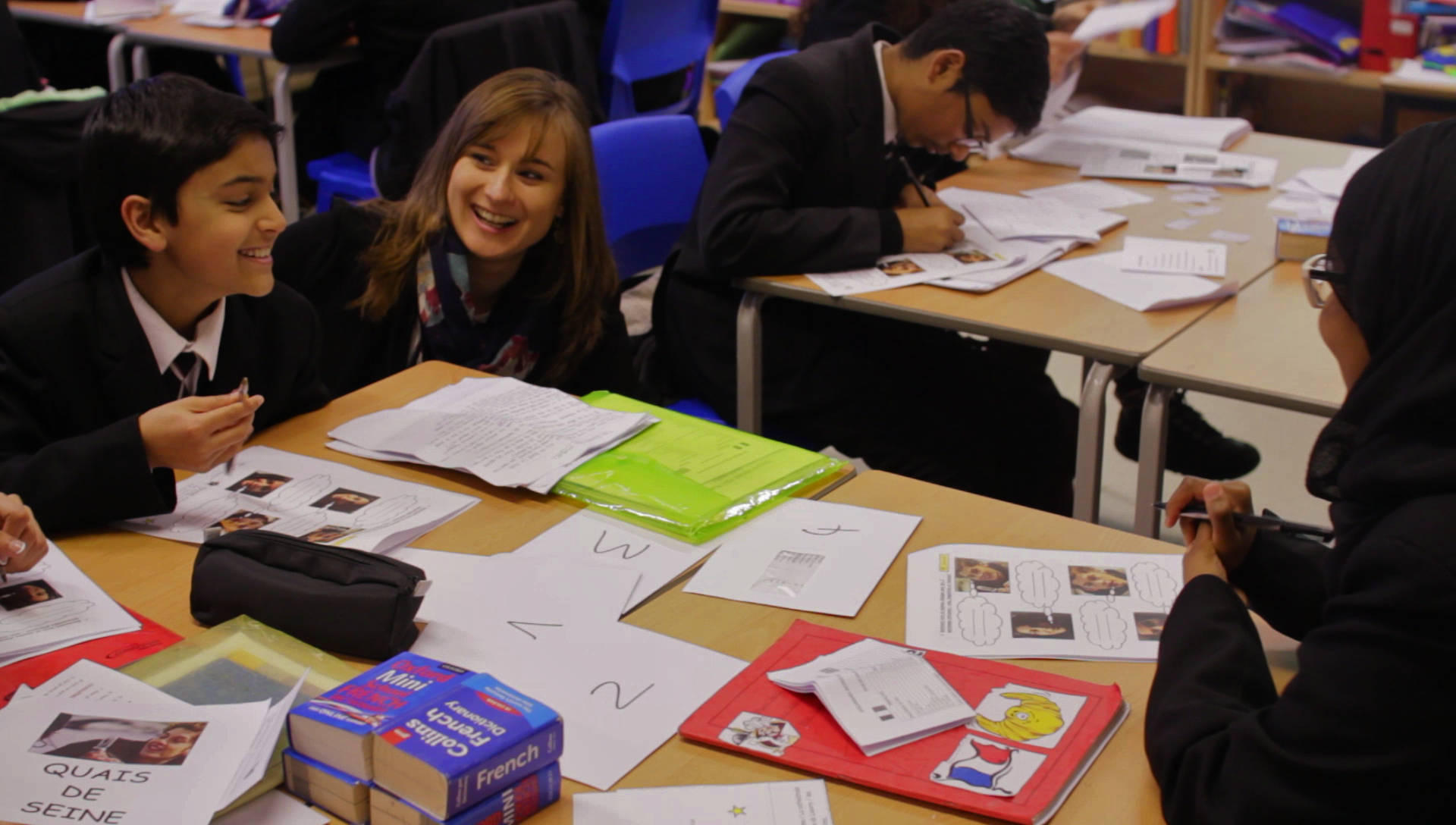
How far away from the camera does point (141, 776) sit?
1006 mm

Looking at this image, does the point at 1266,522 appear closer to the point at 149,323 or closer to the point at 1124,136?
the point at 149,323

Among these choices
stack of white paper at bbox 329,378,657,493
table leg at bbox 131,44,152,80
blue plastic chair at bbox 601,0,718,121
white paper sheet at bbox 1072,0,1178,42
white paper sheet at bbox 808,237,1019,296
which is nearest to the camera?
stack of white paper at bbox 329,378,657,493

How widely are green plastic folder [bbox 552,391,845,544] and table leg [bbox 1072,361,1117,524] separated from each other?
53 centimetres

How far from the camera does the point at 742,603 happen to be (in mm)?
1354

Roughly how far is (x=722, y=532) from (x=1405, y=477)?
75 cm

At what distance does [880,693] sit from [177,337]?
41.5 inches

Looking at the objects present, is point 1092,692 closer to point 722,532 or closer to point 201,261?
point 722,532

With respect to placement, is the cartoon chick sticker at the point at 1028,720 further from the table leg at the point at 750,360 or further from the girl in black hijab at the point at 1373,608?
the table leg at the point at 750,360

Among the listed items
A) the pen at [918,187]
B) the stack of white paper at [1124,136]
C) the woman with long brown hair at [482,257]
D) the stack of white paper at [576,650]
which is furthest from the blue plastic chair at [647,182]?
the stack of white paper at [576,650]

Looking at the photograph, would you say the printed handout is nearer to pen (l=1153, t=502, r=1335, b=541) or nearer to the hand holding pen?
pen (l=1153, t=502, r=1335, b=541)

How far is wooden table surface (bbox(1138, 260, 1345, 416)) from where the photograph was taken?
1817 mm

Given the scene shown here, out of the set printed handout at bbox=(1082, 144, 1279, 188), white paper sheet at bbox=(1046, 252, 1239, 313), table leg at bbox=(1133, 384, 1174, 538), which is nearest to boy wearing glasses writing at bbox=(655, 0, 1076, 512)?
white paper sheet at bbox=(1046, 252, 1239, 313)

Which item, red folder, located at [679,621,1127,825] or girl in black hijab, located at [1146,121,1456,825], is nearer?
girl in black hijab, located at [1146,121,1456,825]

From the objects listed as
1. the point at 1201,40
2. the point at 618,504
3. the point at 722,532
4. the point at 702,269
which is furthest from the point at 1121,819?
the point at 1201,40
